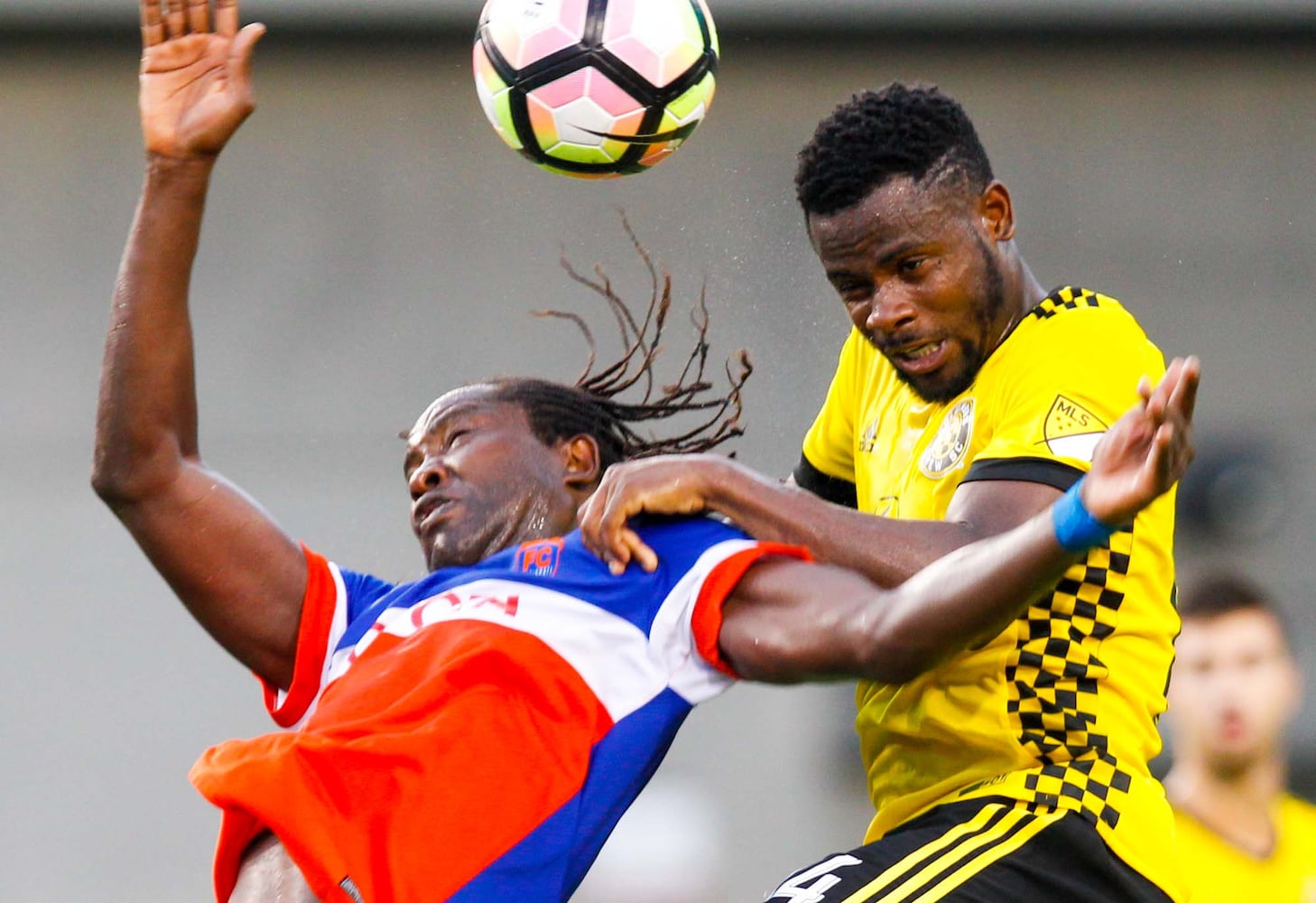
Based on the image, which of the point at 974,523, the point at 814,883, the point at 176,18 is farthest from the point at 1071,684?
the point at 176,18

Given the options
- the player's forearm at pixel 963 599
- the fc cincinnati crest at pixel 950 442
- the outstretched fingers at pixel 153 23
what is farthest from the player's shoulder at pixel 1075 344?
the outstretched fingers at pixel 153 23

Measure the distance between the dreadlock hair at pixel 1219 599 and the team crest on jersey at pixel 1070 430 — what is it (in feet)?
5.47

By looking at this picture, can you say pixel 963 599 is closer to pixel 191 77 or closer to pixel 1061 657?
pixel 1061 657

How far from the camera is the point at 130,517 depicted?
3.41m

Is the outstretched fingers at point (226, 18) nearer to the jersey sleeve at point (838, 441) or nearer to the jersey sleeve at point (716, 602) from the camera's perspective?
the jersey sleeve at point (716, 602)

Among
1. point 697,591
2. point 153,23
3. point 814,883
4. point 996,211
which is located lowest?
point 814,883

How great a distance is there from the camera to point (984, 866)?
124 inches

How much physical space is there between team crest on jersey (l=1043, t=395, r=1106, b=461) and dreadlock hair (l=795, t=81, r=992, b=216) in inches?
22.1

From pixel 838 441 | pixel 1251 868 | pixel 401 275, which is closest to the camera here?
pixel 838 441

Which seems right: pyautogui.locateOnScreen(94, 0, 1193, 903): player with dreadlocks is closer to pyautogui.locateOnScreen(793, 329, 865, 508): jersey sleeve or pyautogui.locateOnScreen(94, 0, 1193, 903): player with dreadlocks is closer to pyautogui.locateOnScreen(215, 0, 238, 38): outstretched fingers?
pyautogui.locateOnScreen(215, 0, 238, 38): outstretched fingers

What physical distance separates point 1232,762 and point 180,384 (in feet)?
9.61

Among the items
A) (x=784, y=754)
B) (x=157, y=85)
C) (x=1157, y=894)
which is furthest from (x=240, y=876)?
(x=784, y=754)

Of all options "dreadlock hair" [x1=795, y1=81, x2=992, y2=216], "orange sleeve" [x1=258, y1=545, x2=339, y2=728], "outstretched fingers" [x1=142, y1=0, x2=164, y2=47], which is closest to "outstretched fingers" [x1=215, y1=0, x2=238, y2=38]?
"outstretched fingers" [x1=142, y1=0, x2=164, y2=47]

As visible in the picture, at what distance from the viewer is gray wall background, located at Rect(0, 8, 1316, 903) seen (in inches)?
285
